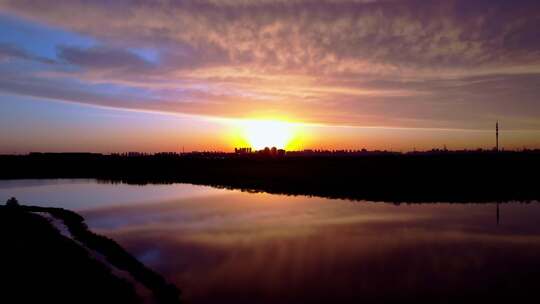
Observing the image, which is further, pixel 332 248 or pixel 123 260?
pixel 332 248

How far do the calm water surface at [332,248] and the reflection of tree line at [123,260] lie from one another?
2.13 ft

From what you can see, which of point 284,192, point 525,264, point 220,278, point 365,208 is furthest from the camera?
point 284,192

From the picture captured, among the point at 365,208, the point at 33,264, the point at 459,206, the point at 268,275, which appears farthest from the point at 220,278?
the point at 459,206

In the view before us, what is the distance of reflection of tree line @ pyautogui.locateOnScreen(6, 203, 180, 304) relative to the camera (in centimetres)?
1611

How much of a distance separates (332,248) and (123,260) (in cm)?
1106

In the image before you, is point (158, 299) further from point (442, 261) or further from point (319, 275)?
point (442, 261)

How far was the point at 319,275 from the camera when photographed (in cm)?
1839

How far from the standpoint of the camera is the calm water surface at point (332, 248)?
1652 centimetres

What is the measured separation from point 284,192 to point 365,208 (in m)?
17.4

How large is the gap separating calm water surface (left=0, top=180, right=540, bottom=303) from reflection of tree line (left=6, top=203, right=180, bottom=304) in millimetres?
650

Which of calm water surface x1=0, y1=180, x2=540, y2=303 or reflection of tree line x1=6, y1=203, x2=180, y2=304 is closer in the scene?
reflection of tree line x1=6, y1=203, x2=180, y2=304

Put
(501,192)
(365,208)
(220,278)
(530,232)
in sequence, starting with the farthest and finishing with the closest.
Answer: (501,192) < (365,208) < (530,232) < (220,278)

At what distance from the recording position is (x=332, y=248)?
23469 mm

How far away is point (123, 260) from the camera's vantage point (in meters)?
20.9
